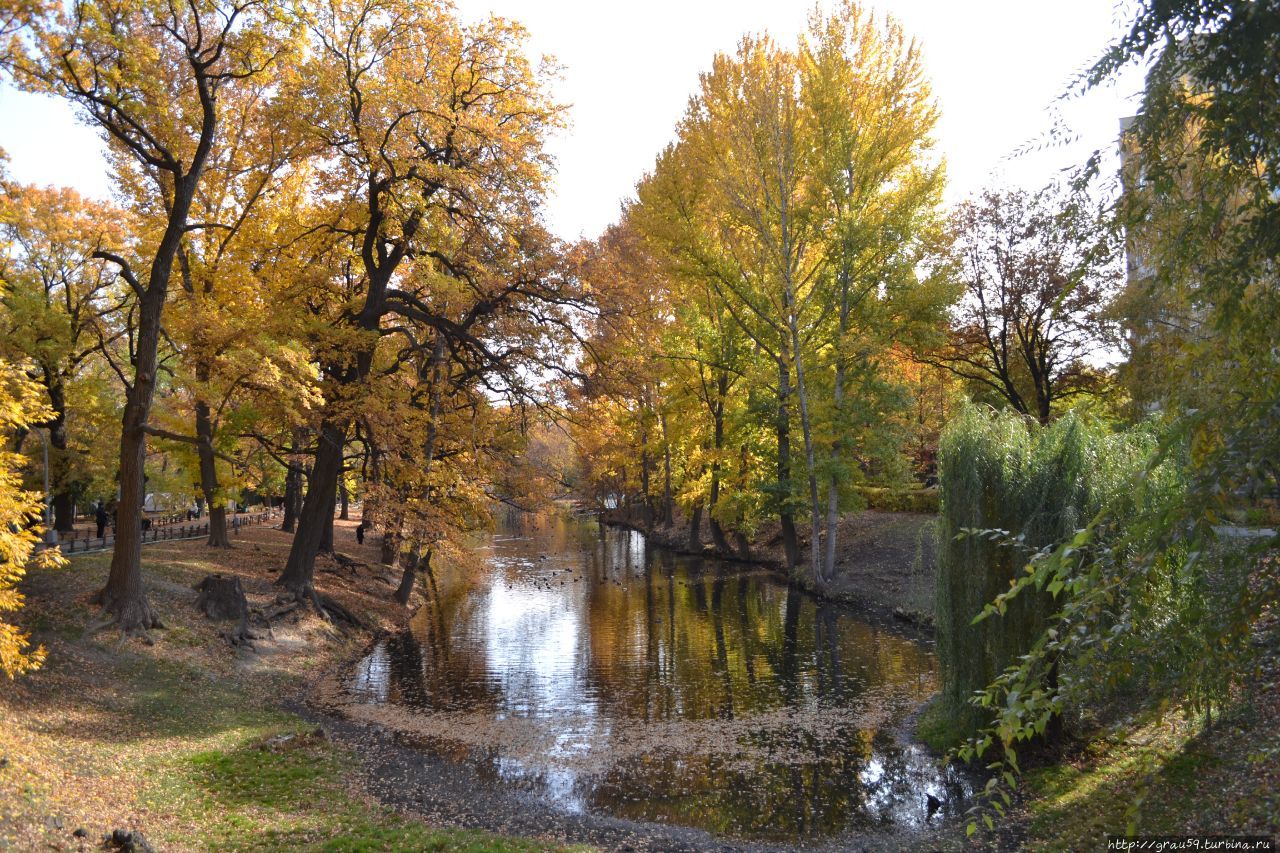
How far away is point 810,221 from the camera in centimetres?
2756

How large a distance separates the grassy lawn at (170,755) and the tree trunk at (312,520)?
3.66 m

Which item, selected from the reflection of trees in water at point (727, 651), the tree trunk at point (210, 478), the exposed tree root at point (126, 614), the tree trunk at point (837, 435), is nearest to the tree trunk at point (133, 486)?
the exposed tree root at point (126, 614)

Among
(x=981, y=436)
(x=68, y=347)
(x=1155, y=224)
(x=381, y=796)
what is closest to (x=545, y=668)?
(x=381, y=796)

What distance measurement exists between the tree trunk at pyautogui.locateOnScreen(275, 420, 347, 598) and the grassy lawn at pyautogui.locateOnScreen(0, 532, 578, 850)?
366 cm

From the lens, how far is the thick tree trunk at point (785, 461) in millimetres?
29344

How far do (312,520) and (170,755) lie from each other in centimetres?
1070

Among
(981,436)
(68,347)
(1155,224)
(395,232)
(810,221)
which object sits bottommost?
(981,436)

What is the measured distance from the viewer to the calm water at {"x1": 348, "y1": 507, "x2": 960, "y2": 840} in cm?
1130

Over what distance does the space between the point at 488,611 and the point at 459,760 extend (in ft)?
47.5

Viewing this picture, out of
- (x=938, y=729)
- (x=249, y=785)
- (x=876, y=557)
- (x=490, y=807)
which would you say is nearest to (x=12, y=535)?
(x=249, y=785)

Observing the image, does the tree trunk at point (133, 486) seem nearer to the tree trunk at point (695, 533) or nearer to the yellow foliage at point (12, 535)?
the yellow foliage at point (12, 535)

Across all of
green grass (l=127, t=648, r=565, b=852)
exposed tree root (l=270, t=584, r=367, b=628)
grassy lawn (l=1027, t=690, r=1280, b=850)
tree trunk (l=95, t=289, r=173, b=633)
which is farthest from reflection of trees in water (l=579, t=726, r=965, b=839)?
exposed tree root (l=270, t=584, r=367, b=628)

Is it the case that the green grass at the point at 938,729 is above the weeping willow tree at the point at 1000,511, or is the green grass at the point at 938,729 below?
below

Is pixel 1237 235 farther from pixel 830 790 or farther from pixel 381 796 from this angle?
pixel 381 796
